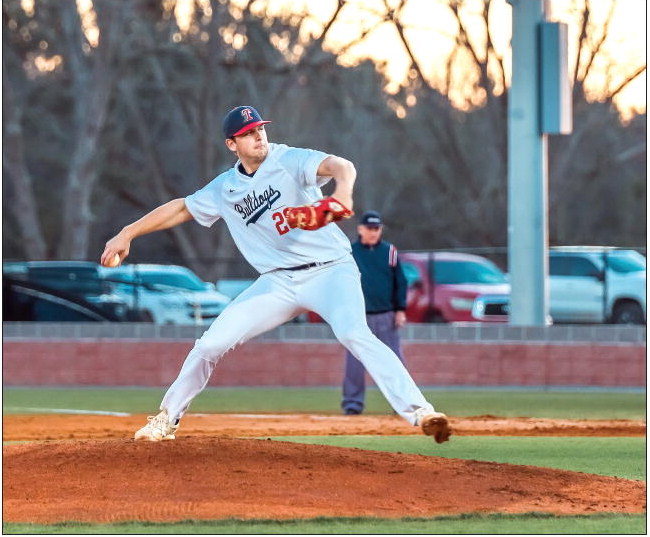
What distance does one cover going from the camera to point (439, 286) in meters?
25.3

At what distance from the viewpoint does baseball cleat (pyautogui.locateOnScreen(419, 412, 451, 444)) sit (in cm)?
824

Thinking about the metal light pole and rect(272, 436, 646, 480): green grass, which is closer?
rect(272, 436, 646, 480): green grass

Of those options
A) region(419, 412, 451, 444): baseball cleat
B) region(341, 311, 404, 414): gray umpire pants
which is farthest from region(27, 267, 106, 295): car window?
region(419, 412, 451, 444): baseball cleat

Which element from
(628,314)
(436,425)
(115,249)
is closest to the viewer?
(436,425)

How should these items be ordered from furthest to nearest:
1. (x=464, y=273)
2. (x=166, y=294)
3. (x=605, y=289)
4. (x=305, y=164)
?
(x=464, y=273)
(x=605, y=289)
(x=166, y=294)
(x=305, y=164)

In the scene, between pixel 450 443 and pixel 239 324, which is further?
pixel 450 443

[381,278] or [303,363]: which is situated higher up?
[381,278]

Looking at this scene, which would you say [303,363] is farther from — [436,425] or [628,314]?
[436,425]

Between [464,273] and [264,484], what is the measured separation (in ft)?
58.9

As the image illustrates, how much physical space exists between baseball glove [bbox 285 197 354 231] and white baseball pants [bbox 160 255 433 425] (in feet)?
3.20

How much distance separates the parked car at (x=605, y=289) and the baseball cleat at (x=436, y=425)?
51.9ft

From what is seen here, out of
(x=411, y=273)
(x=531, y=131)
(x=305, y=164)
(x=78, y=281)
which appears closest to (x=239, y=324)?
(x=305, y=164)

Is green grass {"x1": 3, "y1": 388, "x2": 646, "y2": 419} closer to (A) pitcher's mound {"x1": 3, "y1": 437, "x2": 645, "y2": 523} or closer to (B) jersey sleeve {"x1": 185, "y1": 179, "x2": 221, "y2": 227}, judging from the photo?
(A) pitcher's mound {"x1": 3, "y1": 437, "x2": 645, "y2": 523}

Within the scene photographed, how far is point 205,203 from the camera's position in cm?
916
